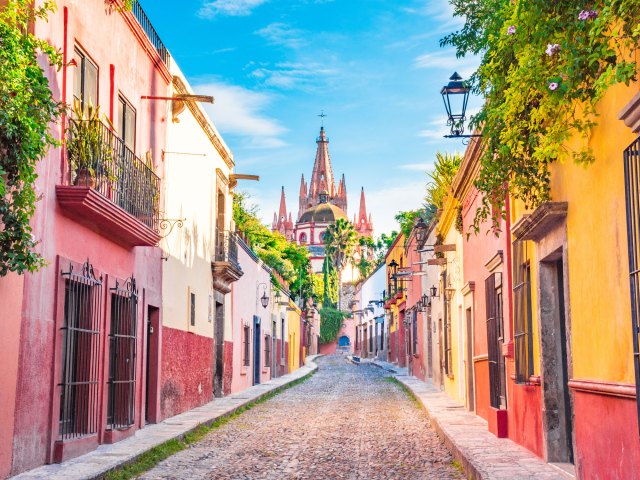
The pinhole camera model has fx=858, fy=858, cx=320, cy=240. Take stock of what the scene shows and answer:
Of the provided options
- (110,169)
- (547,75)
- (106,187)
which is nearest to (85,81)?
(110,169)

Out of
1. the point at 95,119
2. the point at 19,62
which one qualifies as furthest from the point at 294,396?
the point at 19,62

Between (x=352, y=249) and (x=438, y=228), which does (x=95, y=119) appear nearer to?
(x=438, y=228)

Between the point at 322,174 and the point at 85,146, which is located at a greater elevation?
the point at 322,174

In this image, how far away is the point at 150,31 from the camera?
14.0 metres

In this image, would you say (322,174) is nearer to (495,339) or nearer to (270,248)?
(270,248)

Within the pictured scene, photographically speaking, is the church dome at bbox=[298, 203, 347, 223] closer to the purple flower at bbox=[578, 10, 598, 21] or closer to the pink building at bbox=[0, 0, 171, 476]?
the pink building at bbox=[0, 0, 171, 476]

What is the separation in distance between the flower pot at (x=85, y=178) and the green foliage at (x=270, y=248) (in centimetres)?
1839

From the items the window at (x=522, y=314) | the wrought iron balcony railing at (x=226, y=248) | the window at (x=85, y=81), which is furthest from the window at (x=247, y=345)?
the window at (x=522, y=314)

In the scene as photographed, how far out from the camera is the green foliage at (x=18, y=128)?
274 inches

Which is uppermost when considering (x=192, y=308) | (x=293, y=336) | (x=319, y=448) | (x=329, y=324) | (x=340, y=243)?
(x=340, y=243)

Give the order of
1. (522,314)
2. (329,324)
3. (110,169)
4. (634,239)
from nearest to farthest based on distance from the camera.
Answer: (634,239) → (522,314) → (110,169) → (329,324)

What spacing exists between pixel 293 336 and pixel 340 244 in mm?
51302

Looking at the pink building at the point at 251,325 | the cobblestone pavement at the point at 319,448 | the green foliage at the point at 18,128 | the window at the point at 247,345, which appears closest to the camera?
the green foliage at the point at 18,128

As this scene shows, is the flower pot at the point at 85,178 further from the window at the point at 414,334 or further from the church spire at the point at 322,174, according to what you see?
the church spire at the point at 322,174
